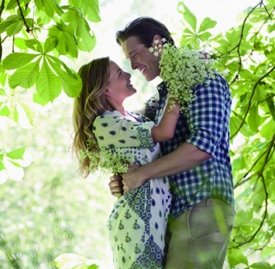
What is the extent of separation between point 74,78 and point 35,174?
157 inches

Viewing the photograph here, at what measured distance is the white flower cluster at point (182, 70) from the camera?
126 cm

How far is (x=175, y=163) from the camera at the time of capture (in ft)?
4.33

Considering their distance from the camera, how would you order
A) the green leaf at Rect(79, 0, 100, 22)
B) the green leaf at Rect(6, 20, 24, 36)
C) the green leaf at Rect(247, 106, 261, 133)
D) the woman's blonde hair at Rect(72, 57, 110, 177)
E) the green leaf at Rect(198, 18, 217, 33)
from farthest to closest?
1. the green leaf at Rect(247, 106, 261, 133)
2. the green leaf at Rect(198, 18, 217, 33)
3. the woman's blonde hair at Rect(72, 57, 110, 177)
4. the green leaf at Rect(79, 0, 100, 22)
5. the green leaf at Rect(6, 20, 24, 36)

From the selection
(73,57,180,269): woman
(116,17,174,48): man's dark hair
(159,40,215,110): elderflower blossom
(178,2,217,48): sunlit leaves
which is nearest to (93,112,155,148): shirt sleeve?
(73,57,180,269): woman

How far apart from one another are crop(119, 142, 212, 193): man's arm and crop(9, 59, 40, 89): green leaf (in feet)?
1.10

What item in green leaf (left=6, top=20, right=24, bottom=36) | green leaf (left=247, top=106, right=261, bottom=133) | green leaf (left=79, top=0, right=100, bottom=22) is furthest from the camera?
green leaf (left=247, top=106, right=261, bottom=133)

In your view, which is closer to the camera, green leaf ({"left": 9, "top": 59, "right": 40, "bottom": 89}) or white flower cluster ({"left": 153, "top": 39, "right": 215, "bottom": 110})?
green leaf ({"left": 9, "top": 59, "right": 40, "bottom": 89})

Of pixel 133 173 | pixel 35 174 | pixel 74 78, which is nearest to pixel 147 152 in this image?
pixel 133 173

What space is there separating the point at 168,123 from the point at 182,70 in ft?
0.38

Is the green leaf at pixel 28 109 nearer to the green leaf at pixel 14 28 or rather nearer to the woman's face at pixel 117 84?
the woman's face at pixel 117 84

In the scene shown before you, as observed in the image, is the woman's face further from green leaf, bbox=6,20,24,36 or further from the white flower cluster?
green leaf, bbox=6,20,24,36

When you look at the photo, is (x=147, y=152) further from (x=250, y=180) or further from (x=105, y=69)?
(x=250, y=180)

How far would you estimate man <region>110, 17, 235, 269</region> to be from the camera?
133 cm

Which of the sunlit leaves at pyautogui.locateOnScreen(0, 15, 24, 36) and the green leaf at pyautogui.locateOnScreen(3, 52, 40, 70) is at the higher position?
the sunlit leaves at pyautogui.locateOnScreen(0, 15, 24, 36)
